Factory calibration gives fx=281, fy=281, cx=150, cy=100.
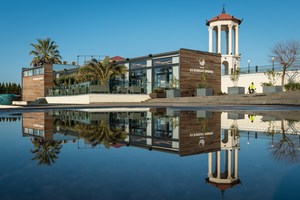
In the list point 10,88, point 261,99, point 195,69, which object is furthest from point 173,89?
point 10,88

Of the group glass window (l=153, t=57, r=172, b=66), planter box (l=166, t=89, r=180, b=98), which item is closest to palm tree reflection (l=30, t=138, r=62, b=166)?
planter box (l=166, t=89, r=180, b=98)

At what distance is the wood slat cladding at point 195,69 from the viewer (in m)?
31.9

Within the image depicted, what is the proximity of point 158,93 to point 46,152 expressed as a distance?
1074 inches

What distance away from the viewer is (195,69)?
109 ft

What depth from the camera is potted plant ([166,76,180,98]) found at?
29294 millimetres

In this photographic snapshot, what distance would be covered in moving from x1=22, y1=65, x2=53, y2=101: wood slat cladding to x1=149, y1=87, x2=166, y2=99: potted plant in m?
17.7

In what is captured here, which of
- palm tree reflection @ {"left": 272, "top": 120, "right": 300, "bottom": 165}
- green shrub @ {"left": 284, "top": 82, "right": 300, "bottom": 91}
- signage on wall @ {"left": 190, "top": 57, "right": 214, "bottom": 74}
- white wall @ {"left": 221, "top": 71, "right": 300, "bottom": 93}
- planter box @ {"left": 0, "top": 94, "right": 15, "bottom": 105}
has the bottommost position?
palm tree reflection @ {"left": 272, "top": 120, "right": 300, "bottom": 165}

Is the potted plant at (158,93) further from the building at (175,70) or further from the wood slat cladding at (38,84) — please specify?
the wood slat cladding at (38,84)

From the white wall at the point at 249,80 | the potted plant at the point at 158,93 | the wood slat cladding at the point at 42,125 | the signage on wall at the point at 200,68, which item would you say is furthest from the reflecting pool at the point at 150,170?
the white wall at the point at 249,80

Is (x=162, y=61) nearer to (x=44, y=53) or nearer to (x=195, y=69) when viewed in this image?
(x=195, y=69)

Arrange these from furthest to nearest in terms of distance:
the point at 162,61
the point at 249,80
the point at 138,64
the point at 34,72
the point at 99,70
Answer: the point at 34,72
the point at 249,80
the point at 138,64
the point at 162,61
the point at 99,70

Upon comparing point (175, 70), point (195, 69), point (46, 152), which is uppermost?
point (195, 69)

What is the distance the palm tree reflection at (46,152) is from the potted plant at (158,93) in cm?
2602

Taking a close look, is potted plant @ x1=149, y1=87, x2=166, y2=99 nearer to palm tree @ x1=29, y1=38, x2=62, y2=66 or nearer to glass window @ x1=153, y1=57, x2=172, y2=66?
glass window @ x1=153, y1=57, x2=172, y2=66
